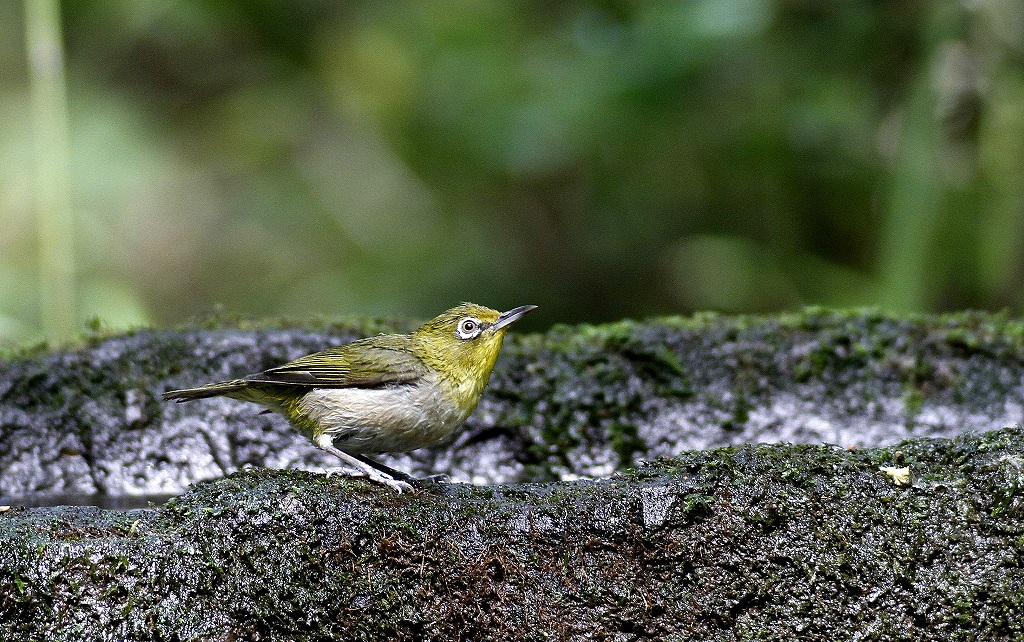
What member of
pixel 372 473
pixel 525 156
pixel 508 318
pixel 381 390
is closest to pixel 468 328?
pixel 508 318

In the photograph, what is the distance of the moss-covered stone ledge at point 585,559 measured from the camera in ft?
9.23

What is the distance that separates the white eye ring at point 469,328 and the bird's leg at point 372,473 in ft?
2.10

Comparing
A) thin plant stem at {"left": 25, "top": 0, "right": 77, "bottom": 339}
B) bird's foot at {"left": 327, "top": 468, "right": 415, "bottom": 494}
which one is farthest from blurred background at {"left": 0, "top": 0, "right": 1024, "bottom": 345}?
bird's foot at {"left": 327, "top": 468, "right": 415, "bottom": 494}

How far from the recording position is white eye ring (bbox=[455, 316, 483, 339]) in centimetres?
422

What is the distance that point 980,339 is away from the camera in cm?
498

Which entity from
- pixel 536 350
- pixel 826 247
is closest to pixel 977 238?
pixel 826 247

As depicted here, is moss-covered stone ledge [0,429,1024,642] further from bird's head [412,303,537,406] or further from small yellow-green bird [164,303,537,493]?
bird's head [412,303,537,406]

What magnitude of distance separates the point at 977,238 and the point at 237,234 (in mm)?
6935

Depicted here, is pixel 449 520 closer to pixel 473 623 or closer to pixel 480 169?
pixel 473 623

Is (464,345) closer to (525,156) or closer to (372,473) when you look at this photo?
(372,473)

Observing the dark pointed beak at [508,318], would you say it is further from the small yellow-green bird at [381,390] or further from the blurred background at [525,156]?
the blurred background at [525,156]

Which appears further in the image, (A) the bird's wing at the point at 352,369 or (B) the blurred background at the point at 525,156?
(B) the blurred background at the point at 525,156

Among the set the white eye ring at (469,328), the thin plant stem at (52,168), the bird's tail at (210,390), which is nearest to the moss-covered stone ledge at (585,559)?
the bird's tail at (210,390)

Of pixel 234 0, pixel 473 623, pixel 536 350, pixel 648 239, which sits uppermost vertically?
pixel 234 0
